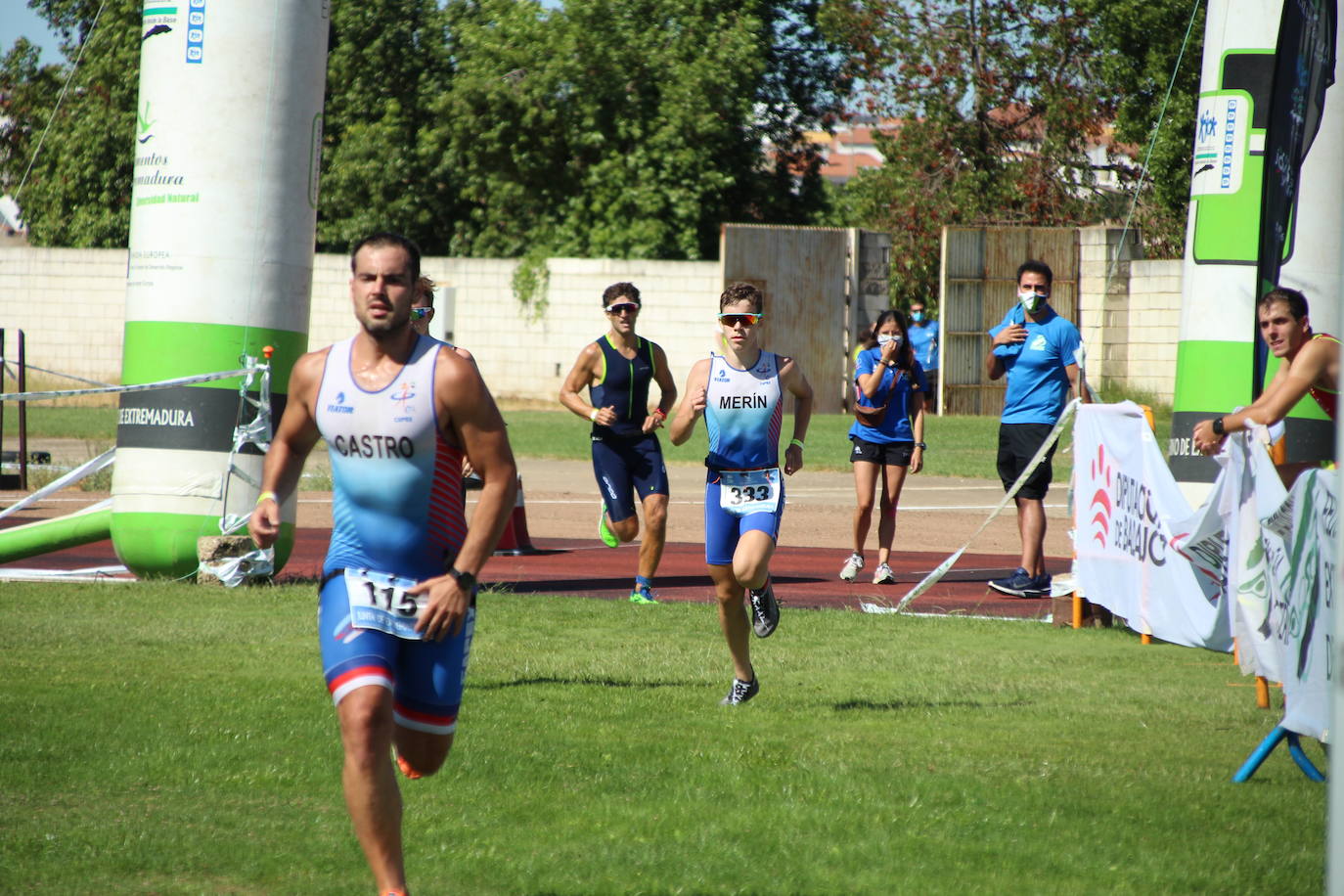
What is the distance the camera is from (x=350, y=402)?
4.78m

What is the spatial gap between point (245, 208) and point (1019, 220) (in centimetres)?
2818

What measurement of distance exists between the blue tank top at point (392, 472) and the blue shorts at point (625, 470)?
6.55 metres

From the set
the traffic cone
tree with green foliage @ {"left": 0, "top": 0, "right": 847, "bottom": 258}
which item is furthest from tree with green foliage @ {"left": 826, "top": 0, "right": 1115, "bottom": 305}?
the traffic cone

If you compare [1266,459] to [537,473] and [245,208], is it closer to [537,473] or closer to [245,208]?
[245,208]

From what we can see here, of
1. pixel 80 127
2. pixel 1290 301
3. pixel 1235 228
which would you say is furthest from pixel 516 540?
pixel 80 127

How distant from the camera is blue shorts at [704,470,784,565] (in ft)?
26.1

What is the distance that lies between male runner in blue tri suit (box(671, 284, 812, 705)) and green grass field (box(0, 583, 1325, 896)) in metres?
0.45

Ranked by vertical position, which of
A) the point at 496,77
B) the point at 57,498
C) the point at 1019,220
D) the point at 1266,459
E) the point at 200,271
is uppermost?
the point at 496,77

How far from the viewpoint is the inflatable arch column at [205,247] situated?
11461 millimetres

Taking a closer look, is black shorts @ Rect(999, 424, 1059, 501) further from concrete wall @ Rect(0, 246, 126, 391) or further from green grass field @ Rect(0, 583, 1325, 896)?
concrete wall @ Rect(0, 246, 126, 391)

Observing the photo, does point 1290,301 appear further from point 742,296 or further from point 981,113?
point 981,113

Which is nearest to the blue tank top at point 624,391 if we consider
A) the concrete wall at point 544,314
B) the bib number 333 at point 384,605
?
the bib number 333 at point 384,605

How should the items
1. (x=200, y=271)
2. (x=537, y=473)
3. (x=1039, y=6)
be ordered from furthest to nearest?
1. (x=1039, y=6)
2. (x=537, y=473)
3. (x=200, y=271)

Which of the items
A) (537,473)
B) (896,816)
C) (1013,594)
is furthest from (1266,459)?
(537,473)
